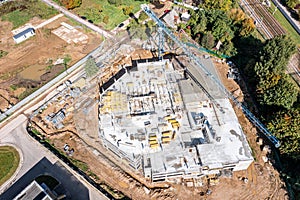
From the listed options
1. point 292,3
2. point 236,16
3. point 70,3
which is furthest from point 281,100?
point 70,3

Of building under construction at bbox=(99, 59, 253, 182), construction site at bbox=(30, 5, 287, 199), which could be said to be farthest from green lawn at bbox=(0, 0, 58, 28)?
building under construction at bbox=(99, 59, 253, 182)

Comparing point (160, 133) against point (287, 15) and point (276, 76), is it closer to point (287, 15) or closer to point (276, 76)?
point (276, 76)

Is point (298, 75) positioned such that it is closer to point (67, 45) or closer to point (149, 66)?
point (149, 66)

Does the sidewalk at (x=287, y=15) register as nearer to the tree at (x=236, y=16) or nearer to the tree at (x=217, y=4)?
the tree at (x=236, y=16)

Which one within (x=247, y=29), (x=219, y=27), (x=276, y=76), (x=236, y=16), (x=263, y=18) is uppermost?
(x=236, y=16)

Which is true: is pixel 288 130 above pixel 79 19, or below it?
above

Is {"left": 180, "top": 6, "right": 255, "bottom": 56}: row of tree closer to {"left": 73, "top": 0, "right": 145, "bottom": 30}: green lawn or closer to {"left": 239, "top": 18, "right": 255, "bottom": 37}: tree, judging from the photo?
{"left": 239, "top": 18, "right": 255, "bottom": 37}: tree
